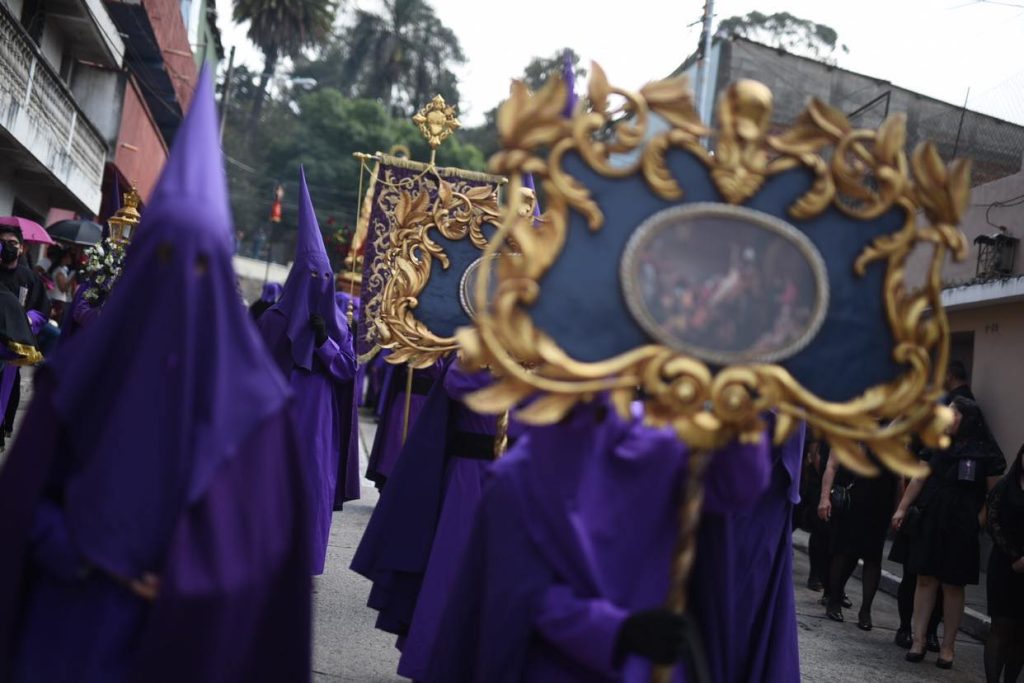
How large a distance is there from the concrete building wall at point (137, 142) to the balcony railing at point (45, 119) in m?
1.23

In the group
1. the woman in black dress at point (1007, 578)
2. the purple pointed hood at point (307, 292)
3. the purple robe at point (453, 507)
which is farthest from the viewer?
the purple pointed hood at point (307, 292)

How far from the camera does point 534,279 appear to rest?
3158 millimetres

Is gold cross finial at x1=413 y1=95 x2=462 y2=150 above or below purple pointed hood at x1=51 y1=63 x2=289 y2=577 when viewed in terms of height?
above

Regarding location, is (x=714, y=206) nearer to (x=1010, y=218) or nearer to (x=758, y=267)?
(x=758, y=267)

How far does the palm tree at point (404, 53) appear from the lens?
59312mm

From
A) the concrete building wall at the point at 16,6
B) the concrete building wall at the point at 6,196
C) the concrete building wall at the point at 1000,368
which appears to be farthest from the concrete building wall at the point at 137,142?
the concrete building wall at the point at 1000,368

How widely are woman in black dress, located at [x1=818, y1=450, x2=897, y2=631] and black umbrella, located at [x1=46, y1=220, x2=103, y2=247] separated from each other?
35.7 ft

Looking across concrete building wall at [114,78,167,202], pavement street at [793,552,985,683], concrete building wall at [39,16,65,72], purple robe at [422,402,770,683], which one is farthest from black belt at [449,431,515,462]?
concrete building wall at [114,78,167,202]

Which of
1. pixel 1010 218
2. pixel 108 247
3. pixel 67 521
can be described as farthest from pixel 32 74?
pixel 67 521

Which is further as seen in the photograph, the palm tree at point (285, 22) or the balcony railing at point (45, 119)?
→ the palm tree at point (285, 22)

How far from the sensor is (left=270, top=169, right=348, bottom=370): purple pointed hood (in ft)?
27.3

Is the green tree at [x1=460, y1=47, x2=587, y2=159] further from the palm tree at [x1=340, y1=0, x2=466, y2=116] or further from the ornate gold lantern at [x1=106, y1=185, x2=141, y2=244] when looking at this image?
the ornate gold lantern at [x1=106, y1=185, x2=141, y2=244]

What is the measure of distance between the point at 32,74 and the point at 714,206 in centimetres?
1563

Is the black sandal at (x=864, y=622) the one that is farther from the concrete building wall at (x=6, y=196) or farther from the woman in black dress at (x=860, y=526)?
the concrete building wall at (x=6, y=196)
